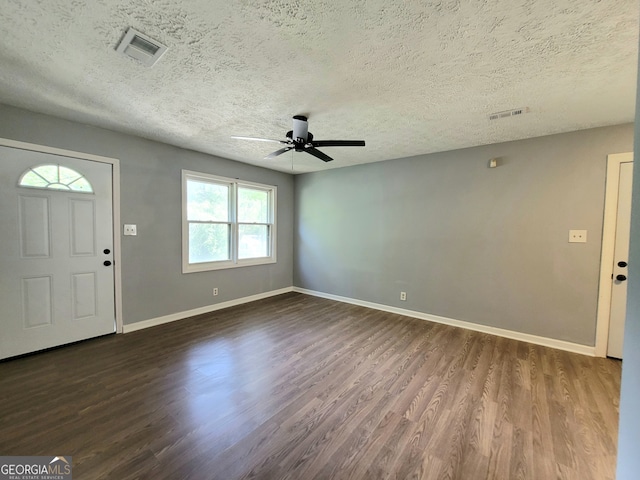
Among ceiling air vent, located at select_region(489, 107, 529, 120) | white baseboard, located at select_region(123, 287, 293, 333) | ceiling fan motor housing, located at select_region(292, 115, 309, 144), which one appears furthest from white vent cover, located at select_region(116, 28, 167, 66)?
white baseboard, located at select_region(123, 287, 293, 333)

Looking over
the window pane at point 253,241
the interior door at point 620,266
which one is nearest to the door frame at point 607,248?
the interior door at point 620,266

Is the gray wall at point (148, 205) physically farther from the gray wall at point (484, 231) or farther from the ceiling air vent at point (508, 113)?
the ceiling air vent at point (508, 113)

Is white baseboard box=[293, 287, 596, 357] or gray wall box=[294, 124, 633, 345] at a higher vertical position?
gray wall box=[294, 124, 633, 345]

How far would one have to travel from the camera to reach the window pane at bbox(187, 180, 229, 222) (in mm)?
3963

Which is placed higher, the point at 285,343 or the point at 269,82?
the point at 269,82

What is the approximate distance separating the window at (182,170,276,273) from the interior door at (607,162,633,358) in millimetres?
4827

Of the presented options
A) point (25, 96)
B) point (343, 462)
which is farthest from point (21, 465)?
point (25, 96)

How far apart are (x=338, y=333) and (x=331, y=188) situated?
2.75m

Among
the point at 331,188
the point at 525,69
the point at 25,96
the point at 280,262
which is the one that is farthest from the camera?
the point at 280,262

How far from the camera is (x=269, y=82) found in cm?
204

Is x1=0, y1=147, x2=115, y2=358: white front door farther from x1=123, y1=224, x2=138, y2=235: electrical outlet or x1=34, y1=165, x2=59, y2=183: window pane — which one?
x1=123, y1=224, x2=138, y2=235: electrical outlet

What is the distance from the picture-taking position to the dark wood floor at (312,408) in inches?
58.6

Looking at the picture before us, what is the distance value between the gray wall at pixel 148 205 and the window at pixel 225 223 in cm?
13

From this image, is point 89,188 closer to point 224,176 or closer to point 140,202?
point 140,202
